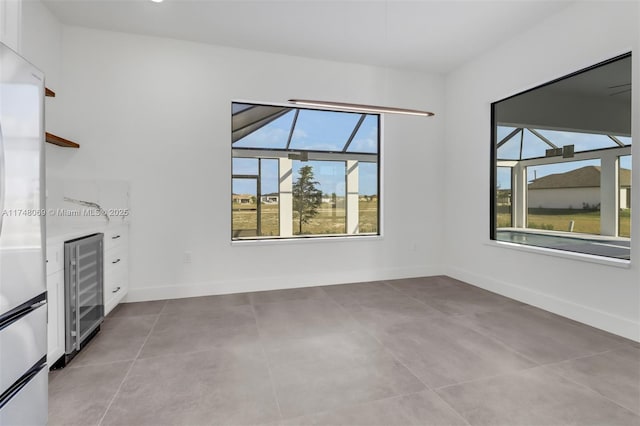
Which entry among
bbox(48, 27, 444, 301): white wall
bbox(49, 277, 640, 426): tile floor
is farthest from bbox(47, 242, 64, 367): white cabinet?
bbox(48, 27, 444, 301): white wall

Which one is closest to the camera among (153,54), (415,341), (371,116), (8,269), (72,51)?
(8,269)

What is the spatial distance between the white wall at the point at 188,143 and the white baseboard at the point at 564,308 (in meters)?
1.31

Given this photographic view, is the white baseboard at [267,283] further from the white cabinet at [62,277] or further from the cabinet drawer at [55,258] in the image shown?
the cabinet drawer at [55,258]

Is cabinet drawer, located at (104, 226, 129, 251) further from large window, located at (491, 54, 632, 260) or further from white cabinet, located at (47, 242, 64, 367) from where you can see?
large window, located at (491, 54, 632, 260)

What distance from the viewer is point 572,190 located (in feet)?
10.7

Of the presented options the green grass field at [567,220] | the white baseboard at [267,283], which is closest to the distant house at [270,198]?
the white baseboard at [267,283]

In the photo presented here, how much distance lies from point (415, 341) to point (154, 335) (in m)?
2.13

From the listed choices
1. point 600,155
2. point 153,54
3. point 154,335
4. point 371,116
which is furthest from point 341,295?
point 153,54

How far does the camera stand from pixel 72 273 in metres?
2.22

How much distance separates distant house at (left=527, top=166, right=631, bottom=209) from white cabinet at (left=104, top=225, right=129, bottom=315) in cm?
439

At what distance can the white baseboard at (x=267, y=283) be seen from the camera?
3.68m

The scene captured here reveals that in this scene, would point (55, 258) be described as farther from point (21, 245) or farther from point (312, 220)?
point (312, 220)

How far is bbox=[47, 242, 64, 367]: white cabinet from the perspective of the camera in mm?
2008

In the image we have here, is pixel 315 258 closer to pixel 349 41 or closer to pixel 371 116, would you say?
pixel 371 116
